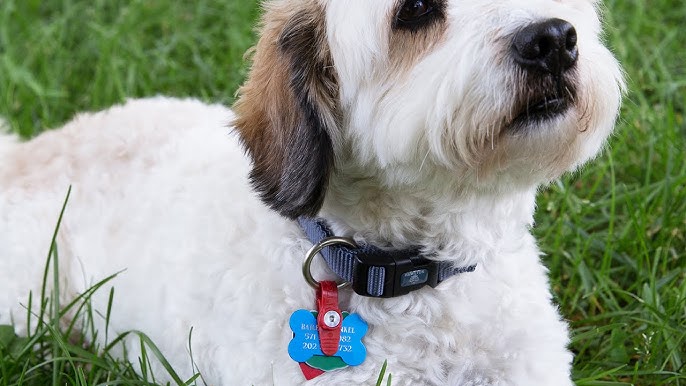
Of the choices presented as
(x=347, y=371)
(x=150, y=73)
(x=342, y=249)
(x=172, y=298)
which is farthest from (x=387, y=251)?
(x=150, y=73)

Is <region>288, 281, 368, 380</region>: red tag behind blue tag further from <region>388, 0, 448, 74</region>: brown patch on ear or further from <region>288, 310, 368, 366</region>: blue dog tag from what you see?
<region>388, 0, 448, 74</region>: brown patch on ear

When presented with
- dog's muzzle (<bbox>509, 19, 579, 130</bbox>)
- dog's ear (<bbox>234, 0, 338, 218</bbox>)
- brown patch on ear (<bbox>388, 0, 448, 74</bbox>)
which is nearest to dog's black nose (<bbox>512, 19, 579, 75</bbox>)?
dog's muzzle (<bbox>509, 19, 579, 130</bbox>)

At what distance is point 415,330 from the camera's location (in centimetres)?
285

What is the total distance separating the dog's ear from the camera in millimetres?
2693

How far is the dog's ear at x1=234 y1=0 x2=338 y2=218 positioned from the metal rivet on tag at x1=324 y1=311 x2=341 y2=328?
0.99 ft

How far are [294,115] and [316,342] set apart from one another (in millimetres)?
655

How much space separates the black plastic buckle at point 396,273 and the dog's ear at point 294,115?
220 millimetres

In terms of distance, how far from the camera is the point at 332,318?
9.17ft

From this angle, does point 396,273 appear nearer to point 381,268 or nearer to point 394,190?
point 381,268

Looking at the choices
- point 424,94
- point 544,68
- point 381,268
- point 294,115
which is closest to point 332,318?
point 381,268

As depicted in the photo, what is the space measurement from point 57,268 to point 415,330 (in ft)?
4.43

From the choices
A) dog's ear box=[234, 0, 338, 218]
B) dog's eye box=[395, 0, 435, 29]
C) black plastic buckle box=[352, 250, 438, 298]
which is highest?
dog's eye box=[395, 0, 435, 29]

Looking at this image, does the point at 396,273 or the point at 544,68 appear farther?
Result: the point at 396,273

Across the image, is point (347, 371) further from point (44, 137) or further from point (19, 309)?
point (44, 137)
